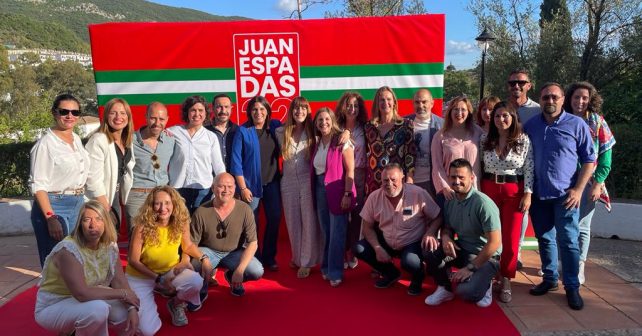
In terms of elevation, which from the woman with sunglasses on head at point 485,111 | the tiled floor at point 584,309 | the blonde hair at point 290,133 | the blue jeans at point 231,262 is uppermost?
the woman with sunglasses on head at point 485,111

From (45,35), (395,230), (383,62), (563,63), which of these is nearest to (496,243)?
(395,230)

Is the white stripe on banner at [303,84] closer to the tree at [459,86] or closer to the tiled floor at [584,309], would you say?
the tiled floor at [584,309]

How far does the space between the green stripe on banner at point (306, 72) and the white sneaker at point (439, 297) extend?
249cm

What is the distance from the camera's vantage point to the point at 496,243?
3359 millimetres

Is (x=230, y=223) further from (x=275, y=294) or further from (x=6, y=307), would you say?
(x=6, y=307)

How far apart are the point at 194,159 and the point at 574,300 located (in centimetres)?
322

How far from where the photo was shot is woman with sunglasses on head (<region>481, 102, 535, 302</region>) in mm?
3514

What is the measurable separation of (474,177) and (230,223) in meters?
1.95

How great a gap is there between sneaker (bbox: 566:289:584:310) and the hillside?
209 ft

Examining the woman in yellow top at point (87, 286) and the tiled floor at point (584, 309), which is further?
the tiled floor at point (584, 309)

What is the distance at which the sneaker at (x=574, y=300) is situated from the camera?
349 cm

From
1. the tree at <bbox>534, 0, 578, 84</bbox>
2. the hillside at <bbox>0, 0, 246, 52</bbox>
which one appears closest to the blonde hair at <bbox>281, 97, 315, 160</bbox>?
the tree at <bbox>534, 0, 578, 84</bbox>

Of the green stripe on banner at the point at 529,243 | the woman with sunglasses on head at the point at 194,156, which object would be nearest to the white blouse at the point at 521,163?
the green stripe on banner at the point at 529,243

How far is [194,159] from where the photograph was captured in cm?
390
